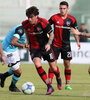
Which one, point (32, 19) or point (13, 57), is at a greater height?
point (32, 19)

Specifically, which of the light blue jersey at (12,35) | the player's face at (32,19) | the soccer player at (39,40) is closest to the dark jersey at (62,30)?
the light blue jersey at (12,35)

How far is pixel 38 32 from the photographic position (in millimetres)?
8445

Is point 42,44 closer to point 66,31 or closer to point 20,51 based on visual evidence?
point 66,31

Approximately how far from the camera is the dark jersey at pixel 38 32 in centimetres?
839

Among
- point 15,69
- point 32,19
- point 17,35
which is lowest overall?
point 15,69

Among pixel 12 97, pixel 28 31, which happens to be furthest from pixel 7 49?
pixel 12 97

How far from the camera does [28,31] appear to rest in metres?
8.50

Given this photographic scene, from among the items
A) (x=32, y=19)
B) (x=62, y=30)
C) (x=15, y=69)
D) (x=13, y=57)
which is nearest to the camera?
(x=32, y=19)

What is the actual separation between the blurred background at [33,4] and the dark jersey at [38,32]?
46.7ft

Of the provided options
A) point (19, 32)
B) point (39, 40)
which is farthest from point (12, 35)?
point (39, 40)

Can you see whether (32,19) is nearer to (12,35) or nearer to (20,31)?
(20,31)

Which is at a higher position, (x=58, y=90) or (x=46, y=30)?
(x=46, y=30)

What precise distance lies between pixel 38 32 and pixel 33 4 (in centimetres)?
1488

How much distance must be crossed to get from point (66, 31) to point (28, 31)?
5.11 feet
